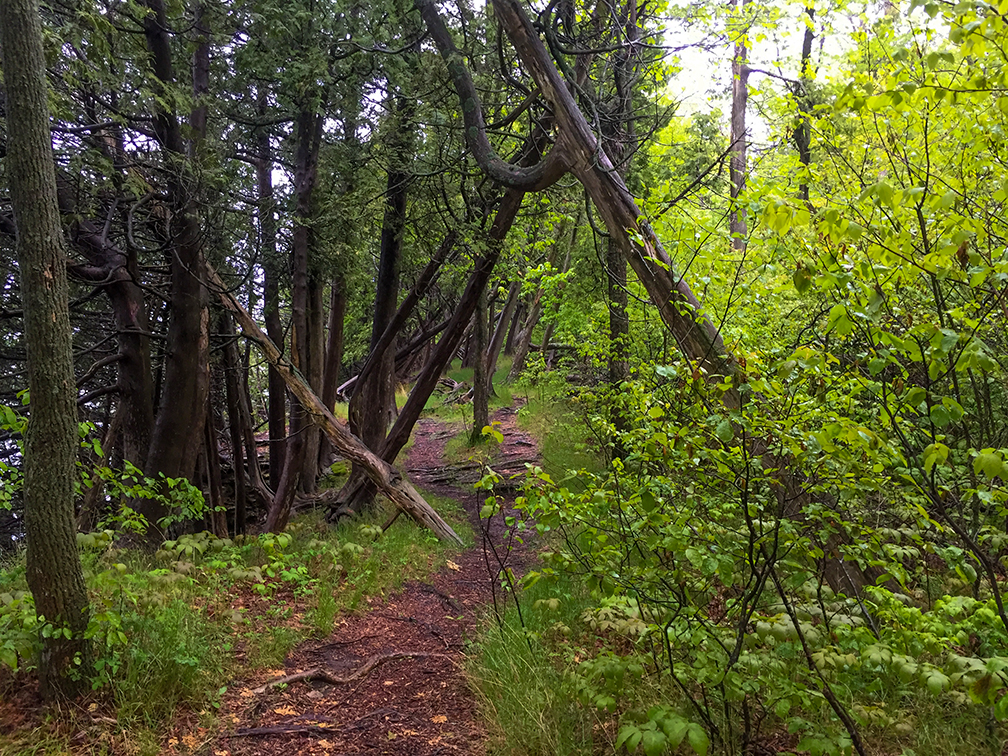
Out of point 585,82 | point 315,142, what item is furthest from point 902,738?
point 315,142

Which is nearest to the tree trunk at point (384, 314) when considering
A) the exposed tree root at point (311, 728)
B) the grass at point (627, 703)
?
the grass at point (627, 703)

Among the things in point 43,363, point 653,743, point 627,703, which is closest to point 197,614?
point 43,363

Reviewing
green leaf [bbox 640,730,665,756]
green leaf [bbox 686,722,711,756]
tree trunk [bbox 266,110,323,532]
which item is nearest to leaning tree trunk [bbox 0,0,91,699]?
green leaf [bbox 640,730,665,756]

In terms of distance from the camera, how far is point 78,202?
559 centimetres

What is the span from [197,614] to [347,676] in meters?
1.26

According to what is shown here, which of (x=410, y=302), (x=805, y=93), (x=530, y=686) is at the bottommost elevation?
(x=530, y=686)

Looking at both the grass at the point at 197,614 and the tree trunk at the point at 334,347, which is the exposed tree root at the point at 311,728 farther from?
the tree trunk at the point at 334,347

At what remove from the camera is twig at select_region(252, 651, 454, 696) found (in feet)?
13.7

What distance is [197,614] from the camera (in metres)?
4.57

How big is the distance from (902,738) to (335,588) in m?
4.76

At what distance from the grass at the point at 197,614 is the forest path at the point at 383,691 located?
20cm

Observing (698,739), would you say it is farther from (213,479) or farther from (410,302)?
(213,479)

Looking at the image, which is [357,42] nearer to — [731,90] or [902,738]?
[902,738]

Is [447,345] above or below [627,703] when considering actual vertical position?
above
